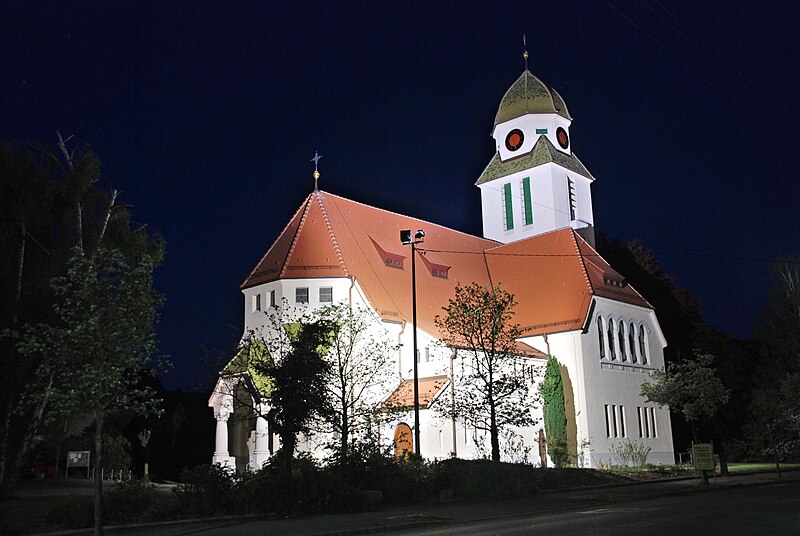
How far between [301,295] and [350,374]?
29.3 feet

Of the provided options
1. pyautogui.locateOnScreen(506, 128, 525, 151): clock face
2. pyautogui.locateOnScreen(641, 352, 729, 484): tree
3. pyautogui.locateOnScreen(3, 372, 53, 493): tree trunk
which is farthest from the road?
pyautogui.locateOnScreen(506, 128, 525, 151): clock face

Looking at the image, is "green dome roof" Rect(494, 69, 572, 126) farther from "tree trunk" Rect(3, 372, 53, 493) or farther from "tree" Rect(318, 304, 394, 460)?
"tree trunk" Rect(3, 372, 53, 493)

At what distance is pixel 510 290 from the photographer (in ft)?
150

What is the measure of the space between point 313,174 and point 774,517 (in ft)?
98.4

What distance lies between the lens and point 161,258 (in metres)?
30.7

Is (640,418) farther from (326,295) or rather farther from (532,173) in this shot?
(326,295)

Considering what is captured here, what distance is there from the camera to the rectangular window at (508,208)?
172 ft

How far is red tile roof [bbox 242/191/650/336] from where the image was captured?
38406mm

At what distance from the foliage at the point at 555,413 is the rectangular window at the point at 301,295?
12594 millimetres

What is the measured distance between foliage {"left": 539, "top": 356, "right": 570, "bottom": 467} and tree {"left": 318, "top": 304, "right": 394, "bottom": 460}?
8.69m

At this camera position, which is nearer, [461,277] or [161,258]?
[161,258]

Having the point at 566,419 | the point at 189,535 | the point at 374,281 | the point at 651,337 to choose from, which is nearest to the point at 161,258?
the point at 374,281

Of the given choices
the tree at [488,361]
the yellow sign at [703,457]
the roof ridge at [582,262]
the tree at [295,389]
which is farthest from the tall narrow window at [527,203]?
the tree at [295,389]

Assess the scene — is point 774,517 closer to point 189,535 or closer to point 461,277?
point 189,535
